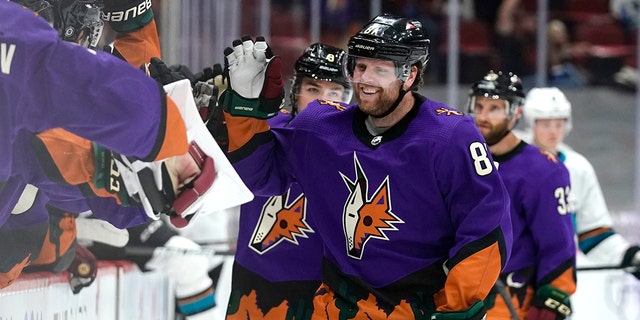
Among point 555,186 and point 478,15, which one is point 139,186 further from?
point 478,15

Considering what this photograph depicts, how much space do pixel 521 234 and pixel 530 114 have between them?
0.99 metres

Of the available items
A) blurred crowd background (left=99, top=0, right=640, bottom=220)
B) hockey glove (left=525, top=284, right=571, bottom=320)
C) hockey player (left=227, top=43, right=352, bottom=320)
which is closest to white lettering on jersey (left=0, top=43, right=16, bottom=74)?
hockey player (left=227, top=43, right=352, bottom=320)

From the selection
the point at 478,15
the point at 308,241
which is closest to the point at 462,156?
the point at 308,241

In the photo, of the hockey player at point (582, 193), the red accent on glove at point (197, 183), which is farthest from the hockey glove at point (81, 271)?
the hockey player at point (582, 193)

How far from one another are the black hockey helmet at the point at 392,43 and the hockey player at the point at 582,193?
1.79 m

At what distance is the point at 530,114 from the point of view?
435 cm

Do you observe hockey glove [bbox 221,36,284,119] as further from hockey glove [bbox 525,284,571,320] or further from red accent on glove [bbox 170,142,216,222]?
hockey glove [bbox 525,284,571,320]

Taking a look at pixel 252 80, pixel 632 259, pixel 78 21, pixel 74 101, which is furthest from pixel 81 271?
pixel 632 259

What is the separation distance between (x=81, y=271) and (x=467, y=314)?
3.16 ft

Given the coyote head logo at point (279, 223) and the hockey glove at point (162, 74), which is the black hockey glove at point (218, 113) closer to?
the hockey glove at point (162, 74)

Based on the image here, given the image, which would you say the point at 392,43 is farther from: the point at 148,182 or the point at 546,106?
the point at 546,106

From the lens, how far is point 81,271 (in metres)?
2.87

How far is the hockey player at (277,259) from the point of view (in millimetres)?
3000

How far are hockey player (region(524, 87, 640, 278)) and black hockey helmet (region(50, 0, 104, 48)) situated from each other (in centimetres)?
228
